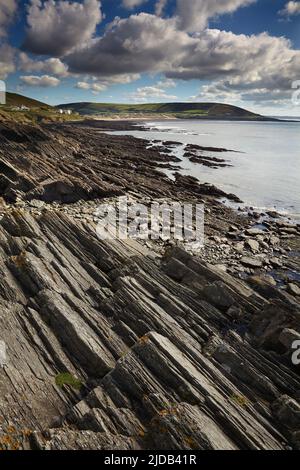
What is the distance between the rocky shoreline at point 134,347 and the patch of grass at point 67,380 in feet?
0.22

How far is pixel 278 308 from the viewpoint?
17.3 metres

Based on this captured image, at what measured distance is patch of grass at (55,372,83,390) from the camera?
13812mm

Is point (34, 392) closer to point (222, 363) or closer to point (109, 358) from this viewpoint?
point (109, 358)

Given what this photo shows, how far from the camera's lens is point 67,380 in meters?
14.0

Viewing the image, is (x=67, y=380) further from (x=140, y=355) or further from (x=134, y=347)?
(x=140, y=355)

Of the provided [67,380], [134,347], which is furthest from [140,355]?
[67,380]

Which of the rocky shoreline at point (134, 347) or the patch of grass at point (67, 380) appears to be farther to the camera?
the patch of grass at point (67, 380)

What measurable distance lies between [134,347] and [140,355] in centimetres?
54

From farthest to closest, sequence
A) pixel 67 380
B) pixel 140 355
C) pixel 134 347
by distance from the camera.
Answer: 1. pixel 134 347
2. pixel 140 355
3. pixel 67 380

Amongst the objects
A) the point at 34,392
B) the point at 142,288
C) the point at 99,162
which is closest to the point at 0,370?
the point at 34,392

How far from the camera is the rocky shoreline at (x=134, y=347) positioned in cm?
1160

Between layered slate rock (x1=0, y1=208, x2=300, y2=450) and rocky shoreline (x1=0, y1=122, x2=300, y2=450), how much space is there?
6 centimetres

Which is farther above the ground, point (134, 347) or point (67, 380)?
point (134, 347)
